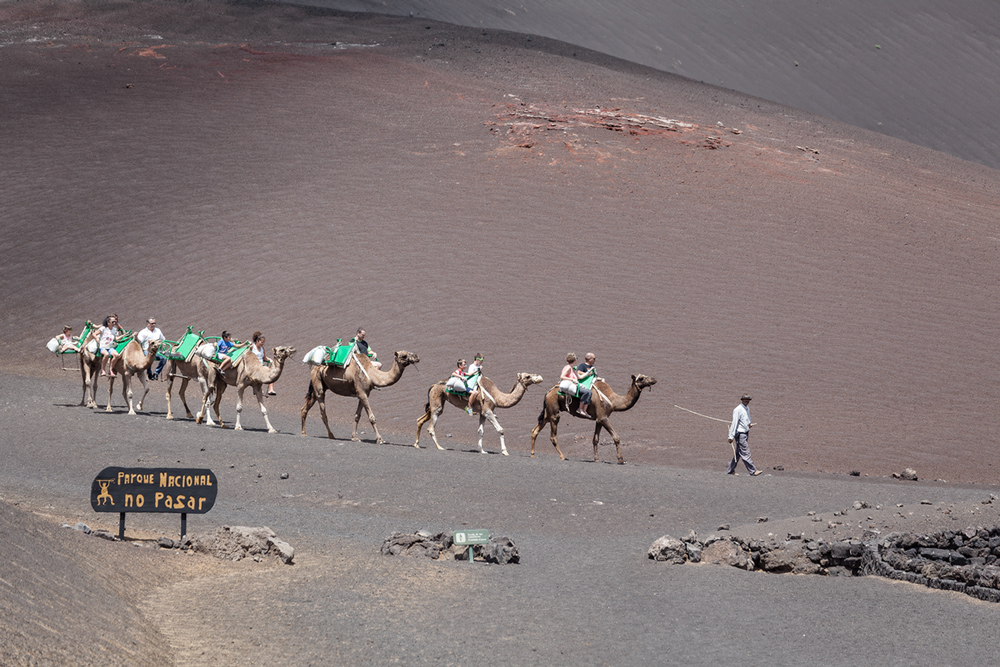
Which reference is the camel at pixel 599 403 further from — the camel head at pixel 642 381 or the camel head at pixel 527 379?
the camel head at pixel 527 379

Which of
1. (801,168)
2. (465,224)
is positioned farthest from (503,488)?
(801,168)

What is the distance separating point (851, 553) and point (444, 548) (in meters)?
4.41

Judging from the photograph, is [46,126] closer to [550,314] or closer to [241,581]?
[550,314]

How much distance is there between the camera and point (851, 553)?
1174cm

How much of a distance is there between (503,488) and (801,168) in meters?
26.6

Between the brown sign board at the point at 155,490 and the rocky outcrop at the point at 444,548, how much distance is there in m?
2.01

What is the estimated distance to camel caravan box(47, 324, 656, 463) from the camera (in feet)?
63.9

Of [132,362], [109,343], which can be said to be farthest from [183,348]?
[109,343]

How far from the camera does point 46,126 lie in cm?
4291

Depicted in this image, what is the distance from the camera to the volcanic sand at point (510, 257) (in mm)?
18094

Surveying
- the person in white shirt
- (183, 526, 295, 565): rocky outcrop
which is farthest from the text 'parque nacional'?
the person in white shirt

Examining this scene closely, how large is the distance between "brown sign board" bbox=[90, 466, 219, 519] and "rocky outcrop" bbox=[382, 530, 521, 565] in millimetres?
2014

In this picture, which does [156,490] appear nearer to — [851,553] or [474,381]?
[851,553]

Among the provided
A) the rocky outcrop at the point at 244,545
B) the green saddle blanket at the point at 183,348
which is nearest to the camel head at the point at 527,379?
the green saddle blanket at the point at 183,348
